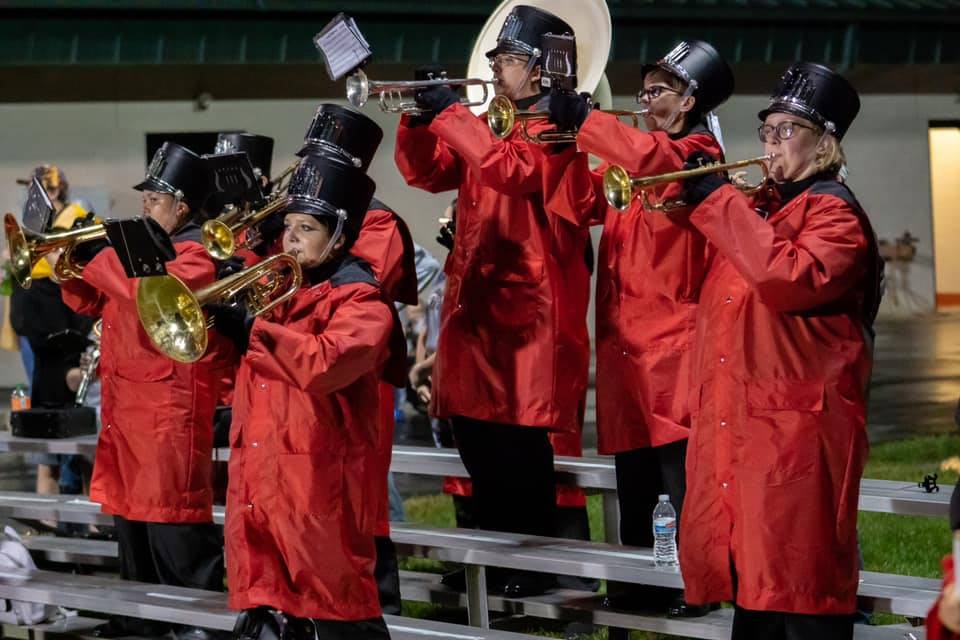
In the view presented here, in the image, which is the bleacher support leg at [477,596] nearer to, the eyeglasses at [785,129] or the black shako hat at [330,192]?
the black shako hat at [330,192]

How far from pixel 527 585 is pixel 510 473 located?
45 cm

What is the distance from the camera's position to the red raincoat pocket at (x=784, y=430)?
15.1 ft

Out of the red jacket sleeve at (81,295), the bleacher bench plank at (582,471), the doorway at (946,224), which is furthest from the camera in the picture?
the doorway at (946,224)

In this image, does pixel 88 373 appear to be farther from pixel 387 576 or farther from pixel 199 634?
pixel 387 576

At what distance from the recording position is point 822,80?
15.8ft

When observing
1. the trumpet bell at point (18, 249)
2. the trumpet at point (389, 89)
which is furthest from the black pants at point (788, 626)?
the trumpet bell at point (18, 249)

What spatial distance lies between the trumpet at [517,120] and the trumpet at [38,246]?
5.76 feet

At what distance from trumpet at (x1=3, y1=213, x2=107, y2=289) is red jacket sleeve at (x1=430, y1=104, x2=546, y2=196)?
1.59 metres

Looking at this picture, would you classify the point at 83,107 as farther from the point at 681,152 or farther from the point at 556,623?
the point at 681,152

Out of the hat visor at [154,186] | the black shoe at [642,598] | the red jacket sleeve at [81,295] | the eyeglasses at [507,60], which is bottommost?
the black shoe at [642,598]

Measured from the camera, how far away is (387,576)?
6.09 meters

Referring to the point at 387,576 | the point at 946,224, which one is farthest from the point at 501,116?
the point at 946,224

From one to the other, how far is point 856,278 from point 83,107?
1349 cm

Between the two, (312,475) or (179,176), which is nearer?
(312,475)
